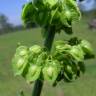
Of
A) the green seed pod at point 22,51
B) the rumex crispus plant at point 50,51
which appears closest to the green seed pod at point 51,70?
the rumex crispus plant at point 50,51

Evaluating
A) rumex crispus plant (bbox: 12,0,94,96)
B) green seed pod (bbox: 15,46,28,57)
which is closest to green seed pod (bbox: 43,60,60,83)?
rumex crispus plant (bbox: 12,0,94,96)

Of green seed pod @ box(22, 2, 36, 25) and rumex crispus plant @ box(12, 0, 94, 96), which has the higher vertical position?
green seed pod @ box(22, 2, 36, 25)

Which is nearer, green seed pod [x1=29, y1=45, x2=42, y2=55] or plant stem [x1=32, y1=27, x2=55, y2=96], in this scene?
plant stem [x1=32, y1=27, x2=55, y2=96]

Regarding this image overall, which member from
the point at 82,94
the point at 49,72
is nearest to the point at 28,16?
the point at 49,72

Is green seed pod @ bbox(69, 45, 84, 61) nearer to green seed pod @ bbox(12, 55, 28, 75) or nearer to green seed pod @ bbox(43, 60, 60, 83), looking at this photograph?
green seed pod @ bbox(43, 60, 60, 83)

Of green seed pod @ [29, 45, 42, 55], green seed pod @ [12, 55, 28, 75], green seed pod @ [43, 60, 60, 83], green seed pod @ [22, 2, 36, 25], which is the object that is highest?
green seed pod @ [22, 2, 36, 25]

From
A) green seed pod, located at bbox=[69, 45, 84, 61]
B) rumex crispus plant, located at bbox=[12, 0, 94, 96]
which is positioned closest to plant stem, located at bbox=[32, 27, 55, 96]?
rumex crispus plant, located at bbox=[12, 0, 94, 96]

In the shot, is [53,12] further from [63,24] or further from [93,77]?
[93,77]

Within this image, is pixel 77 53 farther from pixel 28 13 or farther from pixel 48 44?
pixel 28 13

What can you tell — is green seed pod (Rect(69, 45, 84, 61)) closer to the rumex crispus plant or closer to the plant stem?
the rumex crispus plant
